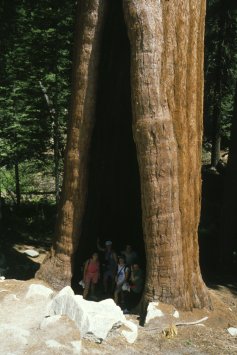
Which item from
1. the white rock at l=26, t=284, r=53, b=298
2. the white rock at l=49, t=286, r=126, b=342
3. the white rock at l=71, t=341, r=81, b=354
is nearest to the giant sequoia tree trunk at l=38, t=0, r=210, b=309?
the white rock at l=49, t=286, r=126, b=342

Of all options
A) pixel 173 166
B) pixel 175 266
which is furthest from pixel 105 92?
pixel 175 266

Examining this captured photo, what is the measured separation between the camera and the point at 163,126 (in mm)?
8133

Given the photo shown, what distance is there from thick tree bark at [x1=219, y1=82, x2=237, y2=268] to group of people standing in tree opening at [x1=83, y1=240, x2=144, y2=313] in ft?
14.4

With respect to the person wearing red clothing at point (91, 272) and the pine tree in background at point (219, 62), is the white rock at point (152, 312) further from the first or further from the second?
the pine tree in background at point (219, 62)

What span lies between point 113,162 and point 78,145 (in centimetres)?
242

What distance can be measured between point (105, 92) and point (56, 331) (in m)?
5.26

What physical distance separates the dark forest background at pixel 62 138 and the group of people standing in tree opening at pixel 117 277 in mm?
943

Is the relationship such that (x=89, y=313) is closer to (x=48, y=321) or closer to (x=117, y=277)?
(x=48, y=321)

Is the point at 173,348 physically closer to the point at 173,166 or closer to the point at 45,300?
the point at 45,300

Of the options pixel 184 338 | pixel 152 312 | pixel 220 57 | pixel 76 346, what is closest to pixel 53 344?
pixel 76 346

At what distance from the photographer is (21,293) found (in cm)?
868

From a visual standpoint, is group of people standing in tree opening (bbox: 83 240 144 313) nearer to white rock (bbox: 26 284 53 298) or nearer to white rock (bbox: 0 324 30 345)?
white rock (bbox: 26 284 53 298)

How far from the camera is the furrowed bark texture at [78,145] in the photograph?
8.79m

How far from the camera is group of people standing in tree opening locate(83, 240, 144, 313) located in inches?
367
